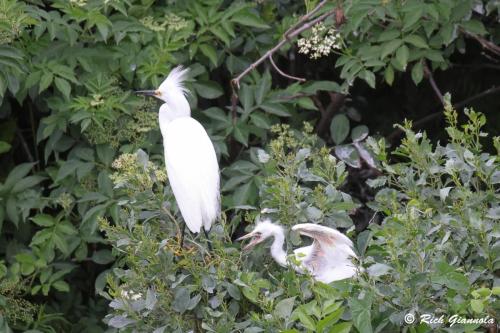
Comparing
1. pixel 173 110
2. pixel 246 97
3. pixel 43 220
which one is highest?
pixel 173 110

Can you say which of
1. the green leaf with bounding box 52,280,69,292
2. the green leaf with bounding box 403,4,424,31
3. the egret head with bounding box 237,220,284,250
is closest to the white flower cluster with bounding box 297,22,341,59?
the green leaf with bounding box 403,4,424,31

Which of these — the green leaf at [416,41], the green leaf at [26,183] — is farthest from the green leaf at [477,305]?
the green leaf at [26,183]

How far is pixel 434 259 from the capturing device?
213 centimetres

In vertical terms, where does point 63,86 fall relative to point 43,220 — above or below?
above

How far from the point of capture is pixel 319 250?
7.98 ft

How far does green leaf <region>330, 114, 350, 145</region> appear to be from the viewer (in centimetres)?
371

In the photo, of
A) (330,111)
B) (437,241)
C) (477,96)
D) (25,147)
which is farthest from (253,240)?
(477,96)

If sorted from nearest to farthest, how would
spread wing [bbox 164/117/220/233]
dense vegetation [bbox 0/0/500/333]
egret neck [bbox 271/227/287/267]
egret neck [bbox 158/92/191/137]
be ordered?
dense vegetation [bbox 0/0/500/333] < egret neck [bbox 271/227/287/267] < spread wing [bbox 164/117/220/233] < egret neck [bbox 158/92/191/137]

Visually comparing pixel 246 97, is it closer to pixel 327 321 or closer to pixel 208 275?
pixel 208 275

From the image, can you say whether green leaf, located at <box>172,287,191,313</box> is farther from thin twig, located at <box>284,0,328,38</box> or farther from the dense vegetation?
thin twig, located at <box>284,0,328,38</box>

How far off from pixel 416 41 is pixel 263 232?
1293 mm

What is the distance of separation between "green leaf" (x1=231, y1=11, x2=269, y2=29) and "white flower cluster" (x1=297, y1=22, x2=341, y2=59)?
21 cm

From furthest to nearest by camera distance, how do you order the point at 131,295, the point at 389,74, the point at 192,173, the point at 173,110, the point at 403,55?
the point at 389,74
the point at 403,55
the point at 173,110
the point at 192,173
the point at 131,295

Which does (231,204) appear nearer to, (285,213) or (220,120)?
(220,120)
